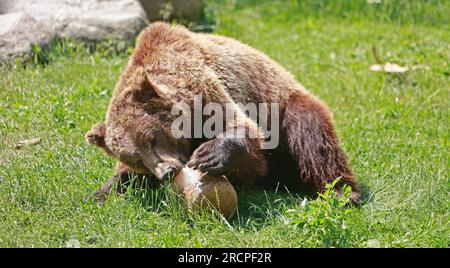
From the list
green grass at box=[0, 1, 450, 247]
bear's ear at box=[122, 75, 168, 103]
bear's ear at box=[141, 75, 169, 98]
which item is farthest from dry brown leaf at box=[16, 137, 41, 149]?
bear's ear at box=[141, 75, 169, 98]

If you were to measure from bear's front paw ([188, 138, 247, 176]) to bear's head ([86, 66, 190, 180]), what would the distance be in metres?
0.16

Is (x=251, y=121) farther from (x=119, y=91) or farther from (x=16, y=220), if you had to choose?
(x=16, y=220)

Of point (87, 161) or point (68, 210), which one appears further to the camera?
point (87, 161)

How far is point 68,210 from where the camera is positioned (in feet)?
19.8

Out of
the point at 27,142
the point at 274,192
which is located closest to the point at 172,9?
the point at 27,142

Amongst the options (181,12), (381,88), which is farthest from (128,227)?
(181,12)

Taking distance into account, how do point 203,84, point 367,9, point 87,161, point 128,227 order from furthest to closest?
1. point 367,9
2. point 87,161
3. point 203,84
4. point 128,227

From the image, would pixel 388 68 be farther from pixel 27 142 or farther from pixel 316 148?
pixel 27 142

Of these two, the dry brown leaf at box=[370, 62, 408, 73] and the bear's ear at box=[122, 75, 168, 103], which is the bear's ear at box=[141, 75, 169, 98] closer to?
the bear's ear at box=[122, 75, 168, 103]

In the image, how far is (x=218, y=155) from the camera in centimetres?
587

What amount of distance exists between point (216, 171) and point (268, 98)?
1.44m

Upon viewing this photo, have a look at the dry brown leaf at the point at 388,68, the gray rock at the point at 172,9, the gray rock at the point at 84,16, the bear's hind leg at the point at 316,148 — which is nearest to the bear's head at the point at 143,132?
the bear's hind leg at the point at 316,148

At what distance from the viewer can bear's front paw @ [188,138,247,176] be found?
5.81 m

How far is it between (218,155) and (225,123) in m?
0.41
